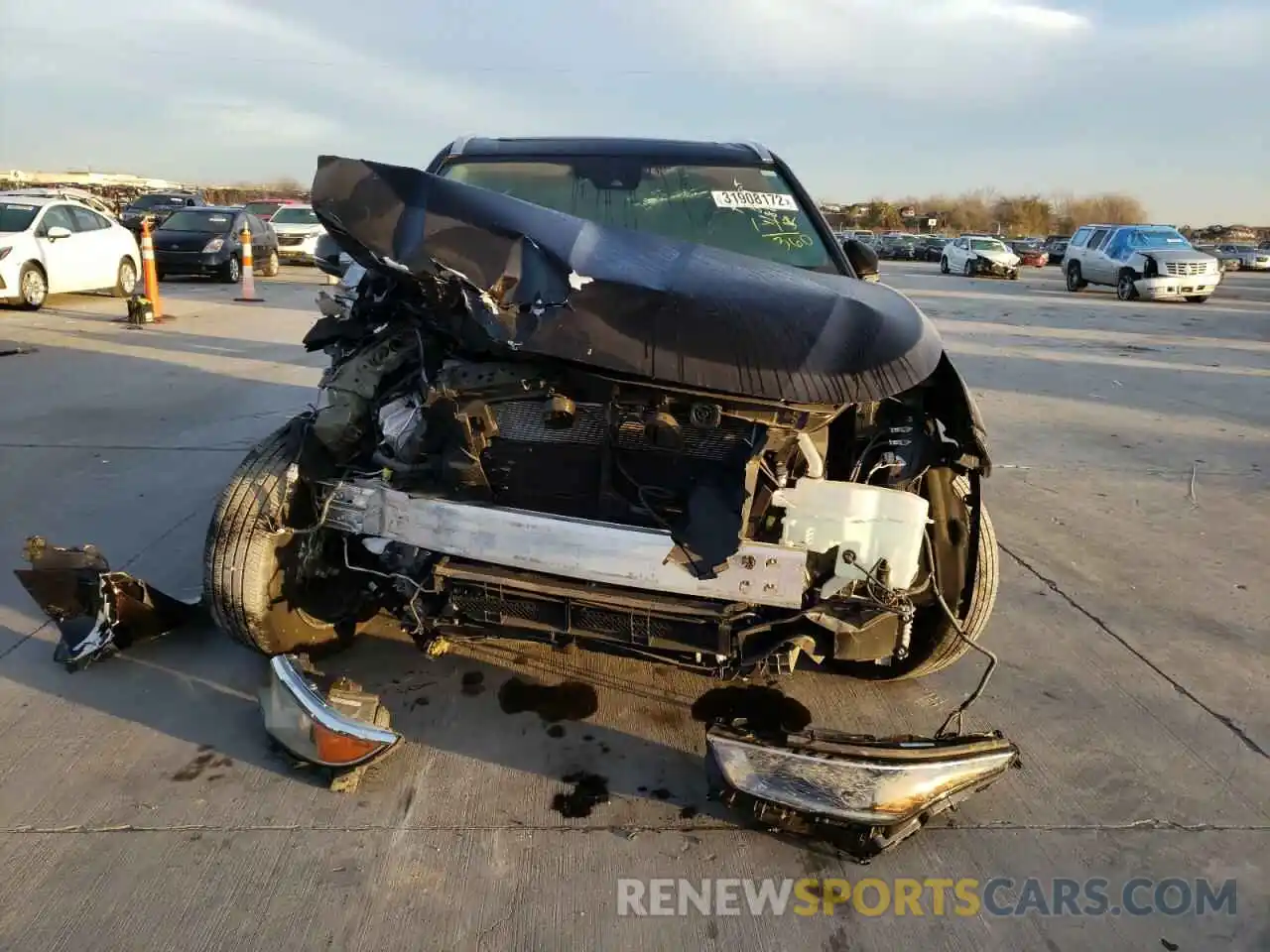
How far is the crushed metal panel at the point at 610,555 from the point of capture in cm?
231

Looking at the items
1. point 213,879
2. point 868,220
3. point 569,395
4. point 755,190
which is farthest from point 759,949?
point 868,220

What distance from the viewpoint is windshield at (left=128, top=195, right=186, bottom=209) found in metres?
23.3

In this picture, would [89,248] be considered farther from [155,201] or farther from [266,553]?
[155,201]

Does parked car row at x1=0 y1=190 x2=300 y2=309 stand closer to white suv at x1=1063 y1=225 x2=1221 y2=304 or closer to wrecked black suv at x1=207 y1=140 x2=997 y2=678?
wrecked black suv at x1=207 y1=140 x2=997 y2=678

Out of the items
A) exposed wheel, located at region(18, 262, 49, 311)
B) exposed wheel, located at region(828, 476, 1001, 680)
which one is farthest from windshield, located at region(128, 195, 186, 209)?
exposed wheel, located at region(828, 476, 1001, 680)

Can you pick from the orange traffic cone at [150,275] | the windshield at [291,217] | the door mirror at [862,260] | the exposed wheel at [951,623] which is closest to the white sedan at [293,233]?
the windshield at [291,217]

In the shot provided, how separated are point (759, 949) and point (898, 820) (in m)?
0.49

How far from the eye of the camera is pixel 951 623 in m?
2.85

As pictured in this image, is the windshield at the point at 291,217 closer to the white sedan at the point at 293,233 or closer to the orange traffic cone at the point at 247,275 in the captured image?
the white sedan at the point at 293,233

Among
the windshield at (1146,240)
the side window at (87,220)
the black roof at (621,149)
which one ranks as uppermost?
the windshield at (1146,240)

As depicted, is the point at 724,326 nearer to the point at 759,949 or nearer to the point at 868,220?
the point at 759,949

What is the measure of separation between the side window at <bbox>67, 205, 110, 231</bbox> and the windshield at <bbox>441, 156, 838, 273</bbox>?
10.9 metres

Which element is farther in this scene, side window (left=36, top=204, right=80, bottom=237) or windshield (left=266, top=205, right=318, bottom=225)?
windshield (left=266, top=205, right=318, bottom=225)

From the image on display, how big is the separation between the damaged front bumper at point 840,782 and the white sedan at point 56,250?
39.3ft
